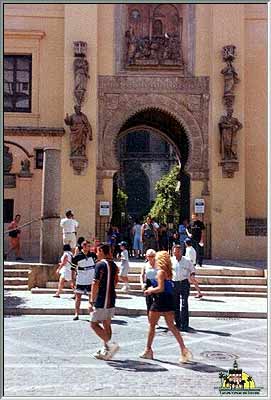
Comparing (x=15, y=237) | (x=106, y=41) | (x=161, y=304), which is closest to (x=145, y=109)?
(x=106, y=41)

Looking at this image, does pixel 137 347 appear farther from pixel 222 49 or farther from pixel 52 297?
pixel 222 49

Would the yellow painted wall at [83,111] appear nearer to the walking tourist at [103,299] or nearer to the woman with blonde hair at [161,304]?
the walking tourist at [103,299]

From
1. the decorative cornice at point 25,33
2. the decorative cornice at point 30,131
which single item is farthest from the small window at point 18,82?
the decorative cornice at point 30,131

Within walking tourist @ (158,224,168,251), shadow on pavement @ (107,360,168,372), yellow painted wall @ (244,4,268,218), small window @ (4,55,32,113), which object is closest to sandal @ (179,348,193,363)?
shadow on pavement @ (107,360,168,372)

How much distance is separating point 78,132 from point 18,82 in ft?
10.0

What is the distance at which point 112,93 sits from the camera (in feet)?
65.7

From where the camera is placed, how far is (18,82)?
2030cm

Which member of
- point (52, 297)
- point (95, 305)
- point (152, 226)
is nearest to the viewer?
point (95, 305)

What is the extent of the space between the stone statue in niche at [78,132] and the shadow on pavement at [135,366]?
12.5 m

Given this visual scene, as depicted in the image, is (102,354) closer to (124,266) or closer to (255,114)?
(124,266)

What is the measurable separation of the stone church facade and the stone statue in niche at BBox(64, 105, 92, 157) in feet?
0.11

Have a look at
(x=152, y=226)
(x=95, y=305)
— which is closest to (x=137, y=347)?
(x=95, y=305)

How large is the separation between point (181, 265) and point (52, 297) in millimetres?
4408

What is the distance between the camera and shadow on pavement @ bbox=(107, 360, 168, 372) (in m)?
7.18
